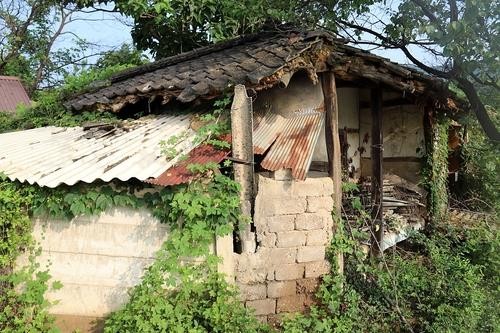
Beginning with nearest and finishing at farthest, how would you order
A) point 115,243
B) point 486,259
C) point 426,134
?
point 115,243
point 486,259
point 426,134

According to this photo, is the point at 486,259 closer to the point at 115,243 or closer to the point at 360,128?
the point at 360,128

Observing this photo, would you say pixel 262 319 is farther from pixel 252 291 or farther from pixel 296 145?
pixel 296 145

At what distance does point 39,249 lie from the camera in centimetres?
511

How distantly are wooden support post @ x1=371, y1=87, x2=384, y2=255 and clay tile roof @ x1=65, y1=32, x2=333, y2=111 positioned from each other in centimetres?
197

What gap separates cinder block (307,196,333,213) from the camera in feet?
17.6

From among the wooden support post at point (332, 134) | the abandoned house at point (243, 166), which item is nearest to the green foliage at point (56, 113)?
the abandoned house at point (243, 166)

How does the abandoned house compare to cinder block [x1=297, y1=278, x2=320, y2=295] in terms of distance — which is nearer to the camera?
the abandoned house

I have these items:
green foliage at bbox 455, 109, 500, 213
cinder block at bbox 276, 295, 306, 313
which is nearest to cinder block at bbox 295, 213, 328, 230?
cinder block at bbox 276, 295, 306, 313

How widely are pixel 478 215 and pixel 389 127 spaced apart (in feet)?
8.06

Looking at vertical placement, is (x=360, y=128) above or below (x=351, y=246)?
above

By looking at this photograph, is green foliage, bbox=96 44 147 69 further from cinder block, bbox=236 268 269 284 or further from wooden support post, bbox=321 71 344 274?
cinder block, bbox=236 268 269 284

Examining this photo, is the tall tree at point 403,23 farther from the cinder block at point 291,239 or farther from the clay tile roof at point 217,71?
the cinder block at point 291,239

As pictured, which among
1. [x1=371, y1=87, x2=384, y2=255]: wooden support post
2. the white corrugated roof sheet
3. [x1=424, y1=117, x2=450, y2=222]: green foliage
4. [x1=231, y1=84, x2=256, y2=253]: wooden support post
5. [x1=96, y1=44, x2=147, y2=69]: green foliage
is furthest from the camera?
[x1=96, y1=44, x2=147, y2=69]: green foliage

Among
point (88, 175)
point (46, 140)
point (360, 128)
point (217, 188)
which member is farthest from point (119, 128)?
point (360, 128)
